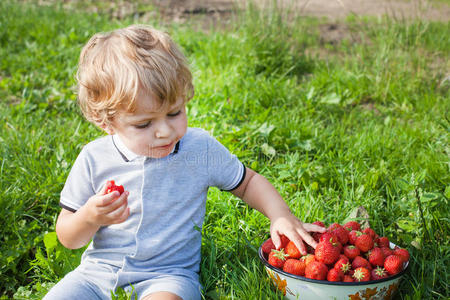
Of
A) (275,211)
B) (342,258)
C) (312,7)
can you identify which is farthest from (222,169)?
(312,7)

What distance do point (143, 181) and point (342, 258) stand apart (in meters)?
0.80

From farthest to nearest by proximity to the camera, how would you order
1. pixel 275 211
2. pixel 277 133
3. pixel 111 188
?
pixel 277 133
pixel 275 211
pixel 111 188

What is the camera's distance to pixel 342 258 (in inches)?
65.1

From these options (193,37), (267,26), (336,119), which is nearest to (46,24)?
(193,37)

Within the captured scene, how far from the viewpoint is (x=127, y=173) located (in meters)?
1.91

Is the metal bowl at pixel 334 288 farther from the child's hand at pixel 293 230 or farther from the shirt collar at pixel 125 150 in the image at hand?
the shirt collar at pixel 125 150

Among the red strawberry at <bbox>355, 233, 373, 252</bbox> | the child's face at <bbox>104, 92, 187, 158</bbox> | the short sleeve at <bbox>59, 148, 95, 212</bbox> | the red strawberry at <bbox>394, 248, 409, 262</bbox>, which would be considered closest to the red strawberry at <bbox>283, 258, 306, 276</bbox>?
the red strawberry at <bbox>355, 233, 373, 252</bbox>

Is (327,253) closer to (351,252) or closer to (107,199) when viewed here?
(351,252)

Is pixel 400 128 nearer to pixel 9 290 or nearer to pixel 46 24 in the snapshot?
pixel 9 290

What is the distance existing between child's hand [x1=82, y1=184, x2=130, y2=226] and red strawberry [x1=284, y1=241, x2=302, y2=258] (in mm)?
596

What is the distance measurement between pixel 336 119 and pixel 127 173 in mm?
1788

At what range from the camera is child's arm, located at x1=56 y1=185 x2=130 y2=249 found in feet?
5.48

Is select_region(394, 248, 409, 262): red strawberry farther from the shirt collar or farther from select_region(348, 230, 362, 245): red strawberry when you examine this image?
the shirt collar

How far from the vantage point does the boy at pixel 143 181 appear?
5.50 feet
